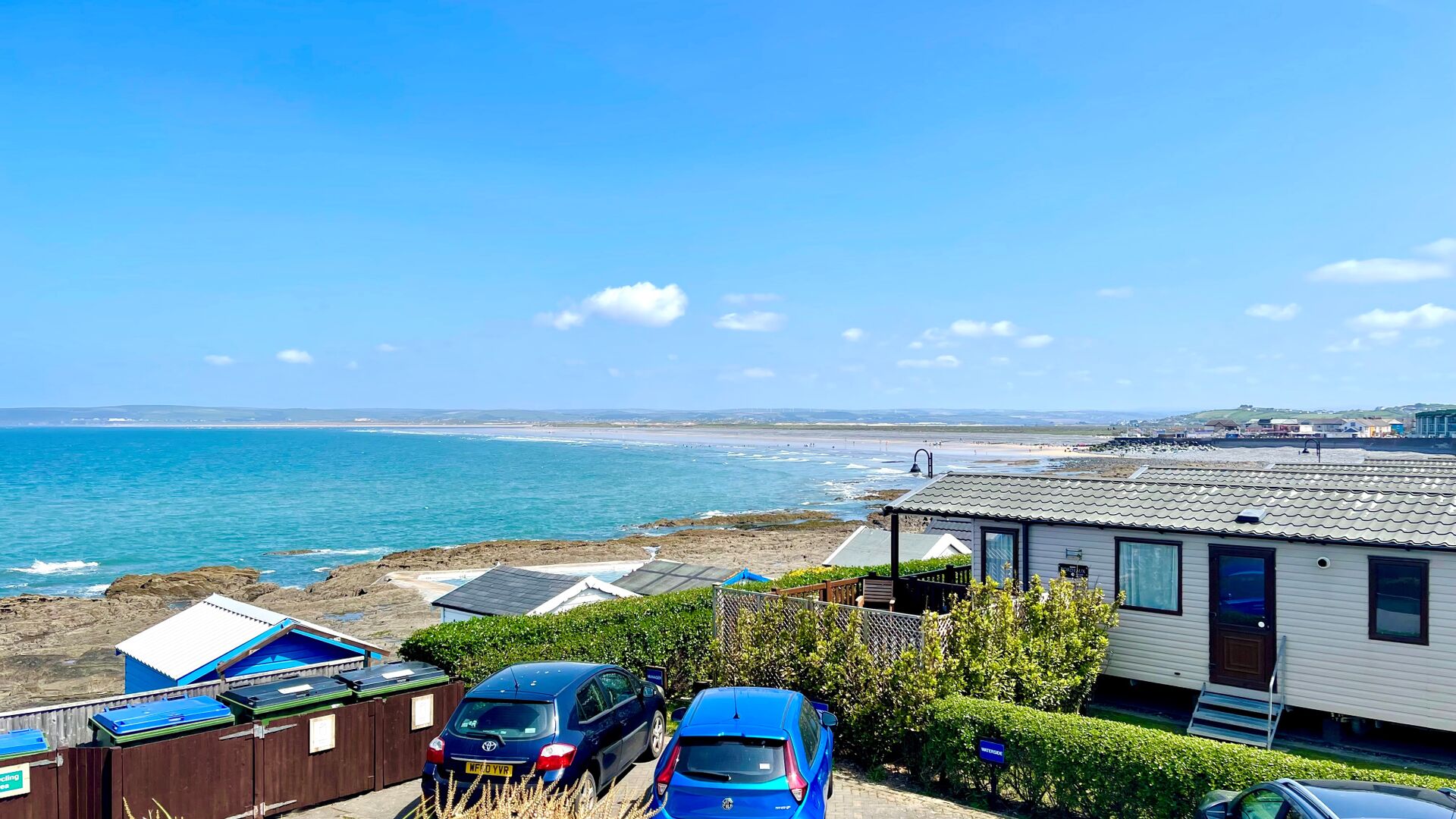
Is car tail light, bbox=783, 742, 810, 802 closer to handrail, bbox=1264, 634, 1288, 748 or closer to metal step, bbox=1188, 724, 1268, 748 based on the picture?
metal step, bbox=1188, 724, 1268, 748

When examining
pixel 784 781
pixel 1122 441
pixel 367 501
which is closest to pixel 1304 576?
pixel 784 781

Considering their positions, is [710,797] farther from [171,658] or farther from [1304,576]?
[1304,576]

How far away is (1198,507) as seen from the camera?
15.4 meters

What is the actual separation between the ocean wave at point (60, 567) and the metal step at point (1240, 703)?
58.4 m

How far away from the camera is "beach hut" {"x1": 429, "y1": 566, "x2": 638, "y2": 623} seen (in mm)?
19234

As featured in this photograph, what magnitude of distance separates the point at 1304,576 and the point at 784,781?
10080mm

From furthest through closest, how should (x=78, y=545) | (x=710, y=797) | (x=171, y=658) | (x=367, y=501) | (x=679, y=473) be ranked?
(x=679, y=473), (x=367, y=501), (x=78, y=545), (x=171, y=658), (x=710, y=797)

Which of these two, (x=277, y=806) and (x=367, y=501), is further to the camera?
(x=367, y=501)

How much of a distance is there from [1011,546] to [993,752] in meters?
6.41

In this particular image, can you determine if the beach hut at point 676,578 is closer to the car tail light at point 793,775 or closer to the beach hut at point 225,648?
the beach hut at point 225,648

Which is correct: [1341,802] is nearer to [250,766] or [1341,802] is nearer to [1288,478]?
[250,766]

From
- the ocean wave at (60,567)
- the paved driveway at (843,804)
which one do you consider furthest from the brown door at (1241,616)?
the ocean wave at (60,567)

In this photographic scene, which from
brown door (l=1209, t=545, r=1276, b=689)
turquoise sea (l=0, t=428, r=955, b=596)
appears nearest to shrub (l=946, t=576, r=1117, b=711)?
brown door (l=1209, t=545, r=1276, b=689)

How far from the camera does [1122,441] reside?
15988cm
